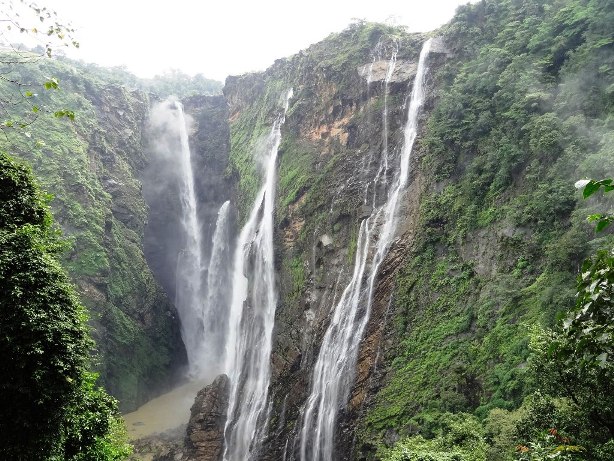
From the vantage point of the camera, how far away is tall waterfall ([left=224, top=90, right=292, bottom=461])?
2242 centimetres

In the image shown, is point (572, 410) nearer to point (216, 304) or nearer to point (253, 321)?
point (253, 321)

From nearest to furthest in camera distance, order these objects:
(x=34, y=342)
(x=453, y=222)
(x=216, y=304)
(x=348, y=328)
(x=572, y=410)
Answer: (x=34, y=342) < (x=572, y=410) < (x=453, y=222) < (x=348, y=328) < (x=216, y=304)

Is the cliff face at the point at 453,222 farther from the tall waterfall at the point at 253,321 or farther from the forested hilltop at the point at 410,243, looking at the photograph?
the tall waterfall at the point at 253,321

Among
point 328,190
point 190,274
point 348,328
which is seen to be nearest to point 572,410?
point 348,328

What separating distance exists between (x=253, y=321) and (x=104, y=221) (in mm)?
12452

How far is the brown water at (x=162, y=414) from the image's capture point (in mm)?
25573

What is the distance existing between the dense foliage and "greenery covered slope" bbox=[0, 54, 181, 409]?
18.5 meters

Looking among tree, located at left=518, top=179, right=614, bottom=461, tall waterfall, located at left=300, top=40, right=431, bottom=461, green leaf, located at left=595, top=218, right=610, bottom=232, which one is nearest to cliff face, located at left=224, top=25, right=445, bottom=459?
tall waterfall, located at left=300, top=40, right=431, bottom=461

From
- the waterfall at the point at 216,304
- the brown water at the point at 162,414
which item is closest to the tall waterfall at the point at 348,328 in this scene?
the brown water at the point at 162,414

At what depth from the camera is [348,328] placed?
63.5ft

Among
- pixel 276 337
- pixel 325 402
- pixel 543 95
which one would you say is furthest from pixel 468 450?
pixel 276 337

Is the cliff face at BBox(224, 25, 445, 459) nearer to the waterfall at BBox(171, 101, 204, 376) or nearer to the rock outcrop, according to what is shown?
the rock outcrop

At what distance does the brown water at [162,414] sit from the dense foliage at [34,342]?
17.6m

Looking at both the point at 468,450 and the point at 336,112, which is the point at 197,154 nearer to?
the point at 336,112
